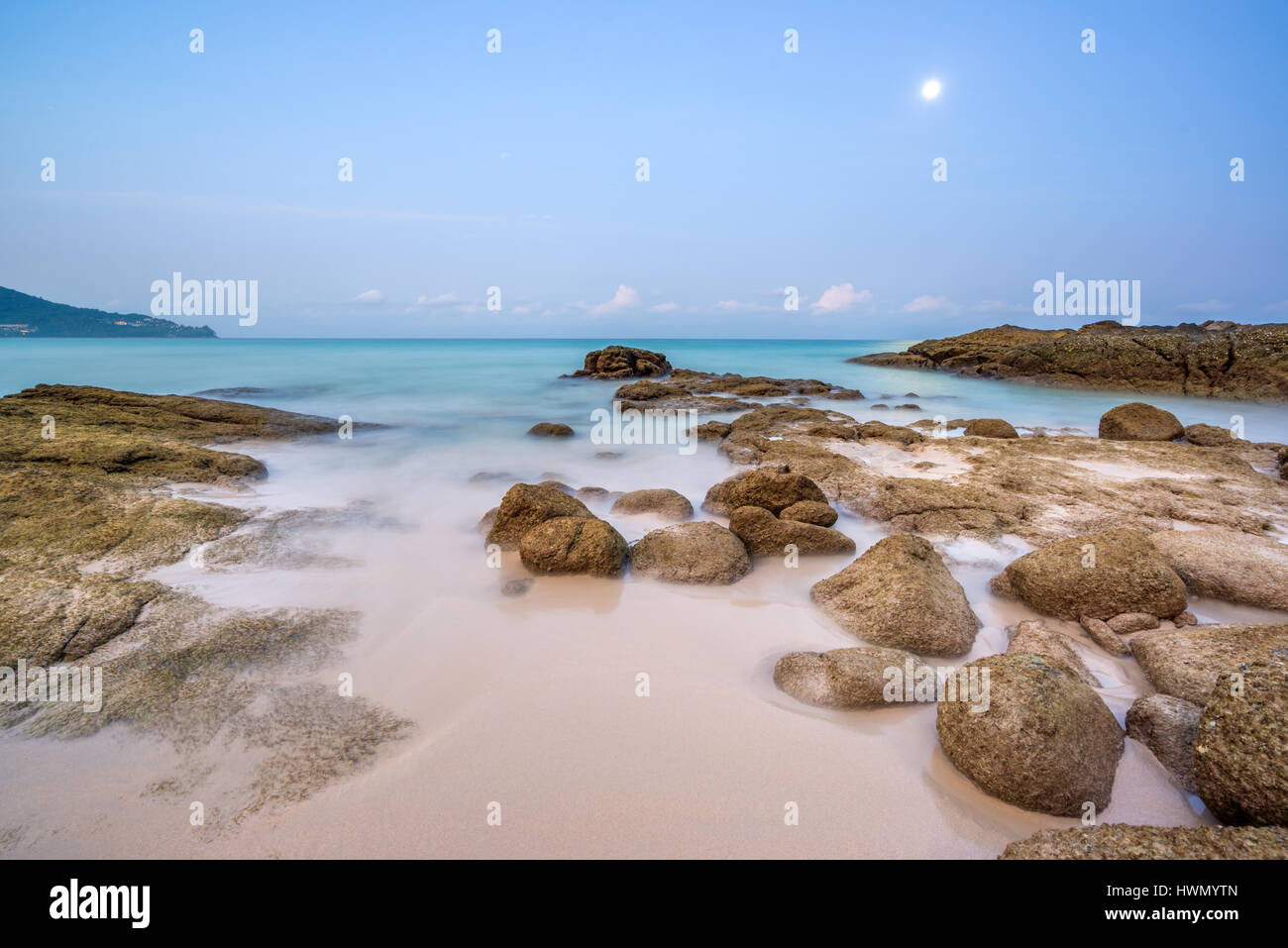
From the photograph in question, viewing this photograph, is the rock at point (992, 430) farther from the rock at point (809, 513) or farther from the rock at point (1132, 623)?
the rock at point (1132, 623)

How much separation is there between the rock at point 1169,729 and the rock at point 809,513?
337 centimetres

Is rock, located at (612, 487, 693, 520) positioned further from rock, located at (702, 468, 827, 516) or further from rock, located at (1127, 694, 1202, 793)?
rock, located at (1127, 694, 1202, 793)

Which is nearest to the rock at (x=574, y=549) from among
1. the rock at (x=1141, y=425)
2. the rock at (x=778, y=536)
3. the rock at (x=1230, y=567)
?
the rock at (x=778, y=536)

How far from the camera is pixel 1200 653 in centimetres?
362

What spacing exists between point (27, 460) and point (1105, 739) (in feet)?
37.1

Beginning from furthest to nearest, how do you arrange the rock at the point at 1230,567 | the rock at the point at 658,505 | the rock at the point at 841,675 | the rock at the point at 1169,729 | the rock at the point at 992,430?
the rock at the point at 992,430 < the rock at the point at 658,505 < the rock at the point at 1230,567 < the rock at the point at 841,675 < the rock at the point at 1169,729

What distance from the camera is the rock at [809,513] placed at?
6.45 m

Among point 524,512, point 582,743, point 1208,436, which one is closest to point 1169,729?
point 582,743

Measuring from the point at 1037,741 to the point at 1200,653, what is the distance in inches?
76.8

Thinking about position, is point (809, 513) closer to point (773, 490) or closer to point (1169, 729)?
point (773, 490)

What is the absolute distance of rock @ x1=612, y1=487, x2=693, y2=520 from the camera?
23.5 feet

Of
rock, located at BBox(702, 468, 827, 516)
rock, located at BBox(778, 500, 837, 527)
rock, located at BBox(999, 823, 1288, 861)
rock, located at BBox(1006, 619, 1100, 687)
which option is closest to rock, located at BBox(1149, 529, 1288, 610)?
rock, located at BBox(1006, 619, 1100, 687)

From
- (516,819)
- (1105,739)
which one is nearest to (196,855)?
(516,819)

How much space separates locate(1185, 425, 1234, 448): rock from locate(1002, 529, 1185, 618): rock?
10189 millimetres
